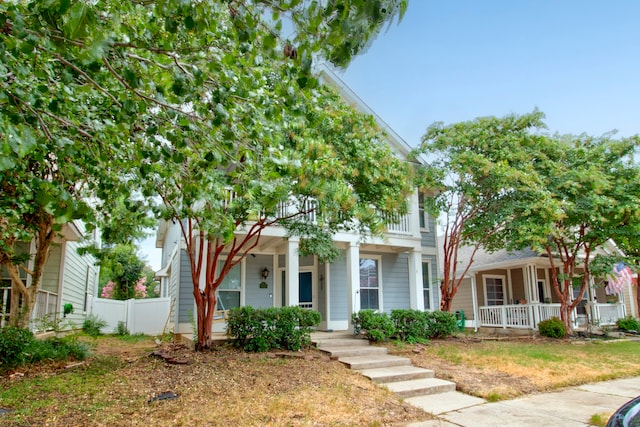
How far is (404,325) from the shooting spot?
10383 millimetres

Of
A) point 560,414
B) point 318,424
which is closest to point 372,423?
point 318,424

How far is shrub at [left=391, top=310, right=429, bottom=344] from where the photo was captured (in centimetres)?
1034

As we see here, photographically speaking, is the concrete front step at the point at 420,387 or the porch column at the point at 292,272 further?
the porch column at the point at 292,272

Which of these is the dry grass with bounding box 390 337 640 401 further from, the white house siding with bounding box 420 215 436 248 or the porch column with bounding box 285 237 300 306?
the white house siding with bounding box 420 215 436 248

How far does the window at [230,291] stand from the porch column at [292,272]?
216 centimetres

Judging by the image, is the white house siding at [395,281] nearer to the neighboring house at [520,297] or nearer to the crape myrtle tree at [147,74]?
the neighboring house at [520,297]

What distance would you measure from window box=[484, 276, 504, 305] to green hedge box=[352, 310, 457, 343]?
838 centimetres

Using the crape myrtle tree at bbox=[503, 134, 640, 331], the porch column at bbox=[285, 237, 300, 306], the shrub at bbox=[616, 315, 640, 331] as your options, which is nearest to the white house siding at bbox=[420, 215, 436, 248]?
the crape myrtle tree at bbox=[503, 134, 640, 331]

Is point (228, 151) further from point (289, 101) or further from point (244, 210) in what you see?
point (244, 210)

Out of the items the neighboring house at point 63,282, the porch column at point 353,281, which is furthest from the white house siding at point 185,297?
the porch column at point 353,281

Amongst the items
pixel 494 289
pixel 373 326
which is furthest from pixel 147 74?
pixel 494 289

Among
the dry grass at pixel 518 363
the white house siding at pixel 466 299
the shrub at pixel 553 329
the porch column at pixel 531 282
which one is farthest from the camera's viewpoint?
the white house siding at pixel 466 299

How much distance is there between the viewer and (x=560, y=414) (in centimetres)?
518

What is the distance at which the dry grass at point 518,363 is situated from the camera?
22.0 ft
